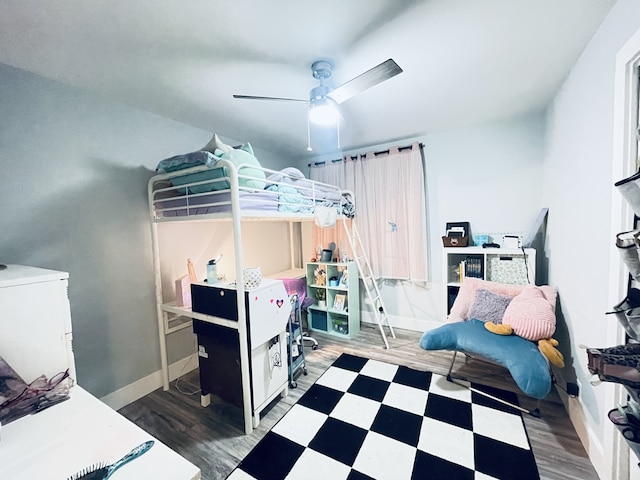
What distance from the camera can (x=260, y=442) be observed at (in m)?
1.57

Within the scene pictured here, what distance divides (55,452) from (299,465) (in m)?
1.14

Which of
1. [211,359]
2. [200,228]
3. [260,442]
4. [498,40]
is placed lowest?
[260,442]

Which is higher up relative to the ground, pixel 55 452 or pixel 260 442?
pixel 55 452

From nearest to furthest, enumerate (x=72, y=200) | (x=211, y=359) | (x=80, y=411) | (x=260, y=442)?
1. (x=80, y=411)
2. (x=260, y=442)
3. (x=72, y=200)
4. (x=211, y=359)

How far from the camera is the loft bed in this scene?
1.61 m

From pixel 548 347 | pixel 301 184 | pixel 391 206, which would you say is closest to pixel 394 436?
pixel 548 347

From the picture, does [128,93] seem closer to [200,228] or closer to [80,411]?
[200,228]

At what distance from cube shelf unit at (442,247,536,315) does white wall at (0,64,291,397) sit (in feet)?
9.55

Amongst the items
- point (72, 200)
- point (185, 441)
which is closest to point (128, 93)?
point (72, 200)

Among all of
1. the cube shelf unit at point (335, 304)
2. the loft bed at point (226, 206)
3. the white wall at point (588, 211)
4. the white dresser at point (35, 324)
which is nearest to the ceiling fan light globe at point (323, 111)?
the loft bed at point (226, 206)

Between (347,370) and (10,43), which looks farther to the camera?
(347,370)

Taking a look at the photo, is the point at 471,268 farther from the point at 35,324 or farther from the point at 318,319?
the point at 35,324

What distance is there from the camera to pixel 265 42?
1357 mm

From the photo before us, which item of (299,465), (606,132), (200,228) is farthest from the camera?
(200,228)
